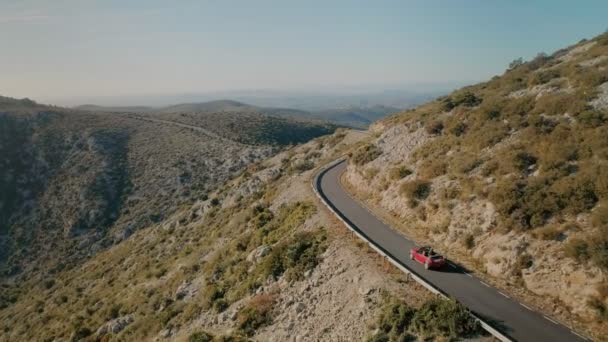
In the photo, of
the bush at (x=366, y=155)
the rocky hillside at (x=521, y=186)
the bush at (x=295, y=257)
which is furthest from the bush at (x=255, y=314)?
the bush at (x=366, y=155)

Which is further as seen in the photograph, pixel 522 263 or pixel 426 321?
pixel 522 263

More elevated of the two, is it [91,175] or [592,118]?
[592,118]

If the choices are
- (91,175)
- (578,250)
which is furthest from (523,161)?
(91,175)

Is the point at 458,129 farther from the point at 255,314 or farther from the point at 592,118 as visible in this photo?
the point at 255,314

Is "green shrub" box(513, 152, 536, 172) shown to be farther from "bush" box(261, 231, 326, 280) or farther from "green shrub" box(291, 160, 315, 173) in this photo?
"green shrub" box(291, 160, 315, 173)

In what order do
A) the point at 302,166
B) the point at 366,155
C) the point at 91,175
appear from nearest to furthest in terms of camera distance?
the point at 366,155 → the point at 302,166 → the point at 91,175

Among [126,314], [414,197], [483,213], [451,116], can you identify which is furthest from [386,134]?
[126,314]

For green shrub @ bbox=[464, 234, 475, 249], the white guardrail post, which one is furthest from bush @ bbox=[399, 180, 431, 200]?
green shrub @ bbox=[464, 234, 475, 249]

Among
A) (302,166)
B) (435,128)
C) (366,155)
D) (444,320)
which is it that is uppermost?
(435,128)
